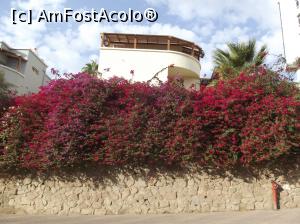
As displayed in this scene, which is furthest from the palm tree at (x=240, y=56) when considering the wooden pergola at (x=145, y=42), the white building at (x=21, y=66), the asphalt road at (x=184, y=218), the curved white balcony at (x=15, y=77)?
the white building at (x=21, y=66)

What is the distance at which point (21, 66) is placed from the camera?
26047 mm

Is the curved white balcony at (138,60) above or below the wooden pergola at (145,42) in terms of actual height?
below

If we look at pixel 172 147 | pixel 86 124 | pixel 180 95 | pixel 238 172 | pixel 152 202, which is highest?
pixel 180 95

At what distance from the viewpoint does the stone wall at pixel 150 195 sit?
10562 millimetres

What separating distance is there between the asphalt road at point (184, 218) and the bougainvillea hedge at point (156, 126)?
1543 mm

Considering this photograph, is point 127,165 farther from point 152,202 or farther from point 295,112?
point 295,112

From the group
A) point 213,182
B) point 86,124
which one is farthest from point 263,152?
point 86,124

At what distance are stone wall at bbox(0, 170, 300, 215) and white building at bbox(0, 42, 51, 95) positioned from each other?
1416 centimetres

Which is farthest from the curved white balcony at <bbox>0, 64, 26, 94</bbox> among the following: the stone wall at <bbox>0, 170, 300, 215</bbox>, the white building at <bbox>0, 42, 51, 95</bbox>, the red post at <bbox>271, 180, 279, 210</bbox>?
the red post at <bbox>271, 180, 279, 210</bbox>

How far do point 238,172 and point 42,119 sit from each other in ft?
21.5

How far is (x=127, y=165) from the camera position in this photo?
1099 centimetres

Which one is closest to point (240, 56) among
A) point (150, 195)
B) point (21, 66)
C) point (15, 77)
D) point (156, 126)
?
point (156, 126)

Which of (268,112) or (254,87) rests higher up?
(254,87)

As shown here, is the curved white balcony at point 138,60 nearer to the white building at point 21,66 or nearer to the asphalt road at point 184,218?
the white building at point 21,66
